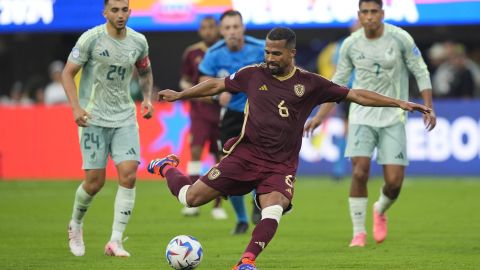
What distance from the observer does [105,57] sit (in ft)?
38.5

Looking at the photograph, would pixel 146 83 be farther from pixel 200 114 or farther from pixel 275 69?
pixel 200 114

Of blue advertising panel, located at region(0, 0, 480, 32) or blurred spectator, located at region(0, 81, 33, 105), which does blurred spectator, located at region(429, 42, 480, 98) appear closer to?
blue advertising panel, located at region(0, 0, 480, 32)

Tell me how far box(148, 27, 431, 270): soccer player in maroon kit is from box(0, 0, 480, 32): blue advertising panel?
37.2 ft

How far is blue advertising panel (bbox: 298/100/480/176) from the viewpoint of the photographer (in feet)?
74.2

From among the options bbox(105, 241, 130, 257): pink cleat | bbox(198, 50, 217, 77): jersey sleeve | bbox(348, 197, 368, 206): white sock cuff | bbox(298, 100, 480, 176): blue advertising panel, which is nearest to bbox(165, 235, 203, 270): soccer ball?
bbox(105, 241, 130, 257): pink cleat

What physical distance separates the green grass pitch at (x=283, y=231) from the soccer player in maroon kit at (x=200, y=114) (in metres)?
0.75

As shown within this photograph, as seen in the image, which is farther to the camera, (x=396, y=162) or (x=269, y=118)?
(x=396, y=162)

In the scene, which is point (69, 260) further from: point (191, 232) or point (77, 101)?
point (191, 232)

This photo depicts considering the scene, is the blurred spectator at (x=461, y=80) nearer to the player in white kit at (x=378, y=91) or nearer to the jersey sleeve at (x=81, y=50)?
the player in white kit at (x=378, y=91)

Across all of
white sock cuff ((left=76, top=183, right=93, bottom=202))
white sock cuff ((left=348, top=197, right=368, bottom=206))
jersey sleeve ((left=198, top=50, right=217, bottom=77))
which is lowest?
white sock cuff ((left=348, top=197, right=368, bottom=206))

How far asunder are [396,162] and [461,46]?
1571 centimetres

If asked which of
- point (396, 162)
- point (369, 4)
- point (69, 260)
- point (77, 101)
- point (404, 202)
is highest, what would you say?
point (369, 4)

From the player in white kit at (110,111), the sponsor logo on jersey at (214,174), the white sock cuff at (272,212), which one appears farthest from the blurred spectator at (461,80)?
the white sock cuff at (272,212)

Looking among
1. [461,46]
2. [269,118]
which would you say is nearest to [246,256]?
[269,118]
